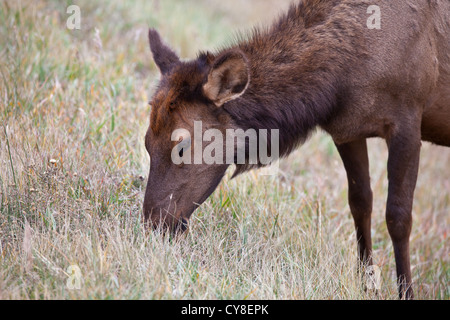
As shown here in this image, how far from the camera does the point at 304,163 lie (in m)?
8.06

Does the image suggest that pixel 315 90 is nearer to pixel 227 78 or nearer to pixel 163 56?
pixel 227 78


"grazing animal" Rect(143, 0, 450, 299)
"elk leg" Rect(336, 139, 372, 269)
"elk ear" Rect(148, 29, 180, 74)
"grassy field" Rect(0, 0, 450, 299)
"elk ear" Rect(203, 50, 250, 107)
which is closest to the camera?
"grassy field" Rect(0, 0, 450, 299)

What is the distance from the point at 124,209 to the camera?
4.70 meters

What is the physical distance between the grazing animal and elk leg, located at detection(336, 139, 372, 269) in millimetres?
512

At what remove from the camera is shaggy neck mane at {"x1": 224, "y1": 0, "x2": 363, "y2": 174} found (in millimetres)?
4359

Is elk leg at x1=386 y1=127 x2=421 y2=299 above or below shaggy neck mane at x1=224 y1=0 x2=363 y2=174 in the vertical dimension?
below

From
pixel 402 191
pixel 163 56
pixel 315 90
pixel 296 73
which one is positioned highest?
pixel 163 56

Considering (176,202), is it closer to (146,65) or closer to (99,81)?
(99,81)

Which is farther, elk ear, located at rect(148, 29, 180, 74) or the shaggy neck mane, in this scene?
elk ear, located at rect(148, 29, 180, 74)

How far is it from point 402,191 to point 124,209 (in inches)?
96.4

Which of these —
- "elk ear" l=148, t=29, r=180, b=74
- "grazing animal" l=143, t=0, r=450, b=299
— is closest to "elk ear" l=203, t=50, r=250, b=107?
"grazing animal" l=143, t=0, r=450, b=299

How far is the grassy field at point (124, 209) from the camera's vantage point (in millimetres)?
3783

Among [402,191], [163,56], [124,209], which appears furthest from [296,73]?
[124,209]

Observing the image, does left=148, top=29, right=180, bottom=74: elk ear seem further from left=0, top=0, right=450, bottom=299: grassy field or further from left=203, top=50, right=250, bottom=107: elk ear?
left=0, top=0, right=450, bottom=299: grassy field
